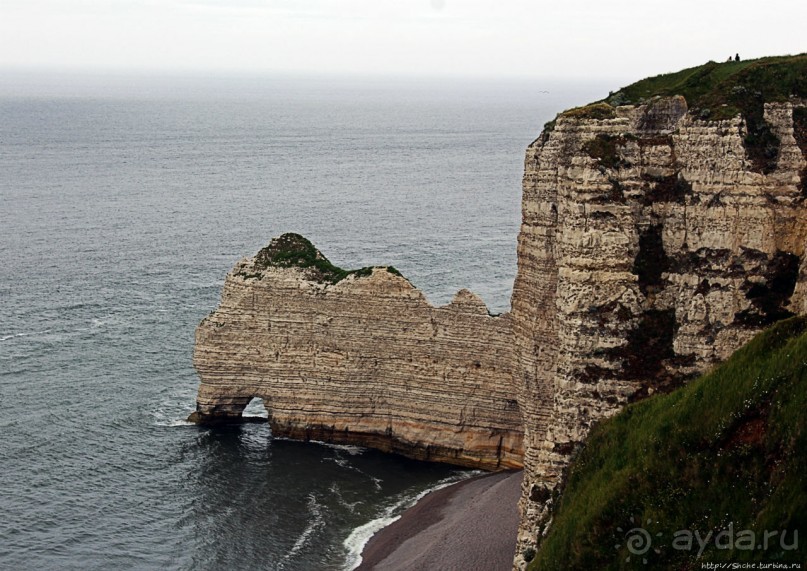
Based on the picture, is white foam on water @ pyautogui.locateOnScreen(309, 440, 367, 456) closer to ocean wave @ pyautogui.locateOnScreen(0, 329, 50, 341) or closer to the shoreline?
the shoreline

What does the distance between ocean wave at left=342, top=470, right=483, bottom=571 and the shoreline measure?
223 millimetres

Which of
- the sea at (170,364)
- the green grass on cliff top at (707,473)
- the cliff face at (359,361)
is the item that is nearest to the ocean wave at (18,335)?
the sea at (170,364)

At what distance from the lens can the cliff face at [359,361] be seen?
5496cm

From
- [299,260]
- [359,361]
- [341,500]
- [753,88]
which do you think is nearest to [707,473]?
[753,88]

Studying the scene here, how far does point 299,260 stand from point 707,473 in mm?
35803

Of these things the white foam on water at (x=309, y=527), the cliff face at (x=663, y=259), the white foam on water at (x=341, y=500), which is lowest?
the white foam on water at (x=309, y=527)

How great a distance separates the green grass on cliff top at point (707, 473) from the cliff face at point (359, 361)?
85.1ft

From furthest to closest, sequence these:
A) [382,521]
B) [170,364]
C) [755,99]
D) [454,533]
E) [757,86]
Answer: [170,364] → [382,521] → [454,533] → [757,86] → [755,99]

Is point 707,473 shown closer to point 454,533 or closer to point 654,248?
point 654,248

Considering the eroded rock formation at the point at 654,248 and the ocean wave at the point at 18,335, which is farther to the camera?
the ocean wave at the point at 18,335

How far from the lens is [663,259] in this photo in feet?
109

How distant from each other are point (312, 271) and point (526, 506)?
2496 cm

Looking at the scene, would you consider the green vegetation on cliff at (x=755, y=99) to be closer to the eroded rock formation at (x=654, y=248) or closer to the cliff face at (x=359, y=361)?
the eroded rock formation at (x=654, y=248)

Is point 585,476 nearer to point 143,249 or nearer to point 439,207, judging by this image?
point 143,249
